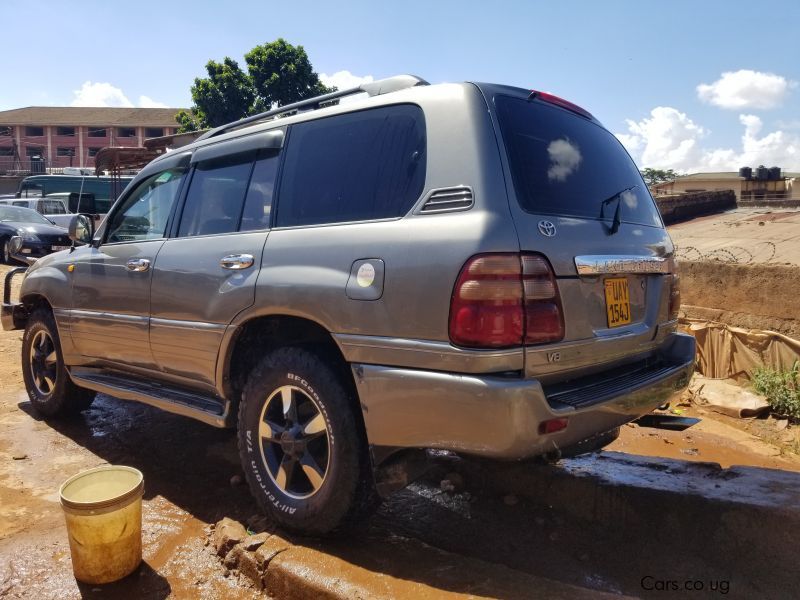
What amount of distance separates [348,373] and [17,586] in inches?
68.6

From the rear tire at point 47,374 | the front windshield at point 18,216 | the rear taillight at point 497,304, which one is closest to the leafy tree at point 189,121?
the front windshield at point 18,216

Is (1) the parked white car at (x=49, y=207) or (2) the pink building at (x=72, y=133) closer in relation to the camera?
(1) the parked white car at (x=49, y=207)

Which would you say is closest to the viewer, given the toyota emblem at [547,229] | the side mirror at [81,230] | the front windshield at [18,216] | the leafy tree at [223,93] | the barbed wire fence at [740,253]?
the toyota emblem at [547,229]

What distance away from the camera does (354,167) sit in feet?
8.76

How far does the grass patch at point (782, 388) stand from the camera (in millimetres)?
5625

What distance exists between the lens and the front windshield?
551 inches

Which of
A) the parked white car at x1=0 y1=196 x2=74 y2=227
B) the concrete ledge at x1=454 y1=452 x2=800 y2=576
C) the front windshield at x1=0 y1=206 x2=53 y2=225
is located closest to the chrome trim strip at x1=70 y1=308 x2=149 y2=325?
the concrete ledge at x1=454 y1=452 x2=800 y2=576

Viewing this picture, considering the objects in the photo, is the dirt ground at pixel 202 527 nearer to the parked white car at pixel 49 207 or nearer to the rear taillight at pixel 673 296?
the rear taillight at pixel 673 296

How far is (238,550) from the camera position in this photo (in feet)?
8.97

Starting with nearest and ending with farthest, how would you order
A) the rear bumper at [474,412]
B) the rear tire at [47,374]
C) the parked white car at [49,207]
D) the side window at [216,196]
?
the rear bumper at [474,412] < the side window at [216,196] < the rear tire at [47,374] < the parked white car at [49,207]

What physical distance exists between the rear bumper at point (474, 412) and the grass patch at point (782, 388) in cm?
417

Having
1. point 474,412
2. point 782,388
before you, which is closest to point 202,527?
point 474,412

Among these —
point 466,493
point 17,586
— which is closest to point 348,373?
point 466,493

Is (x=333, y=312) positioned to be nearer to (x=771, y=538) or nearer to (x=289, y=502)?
(x=289, y=502)
